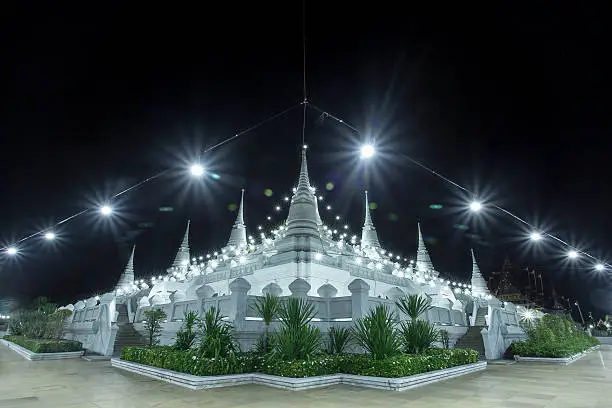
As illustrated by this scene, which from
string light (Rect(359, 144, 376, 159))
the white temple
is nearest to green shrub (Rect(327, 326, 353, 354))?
the white temple

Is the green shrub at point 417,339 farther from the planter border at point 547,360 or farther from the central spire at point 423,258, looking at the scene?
the central spire at point 423,258

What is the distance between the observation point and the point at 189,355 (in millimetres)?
11484

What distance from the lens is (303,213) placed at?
27.8 metres

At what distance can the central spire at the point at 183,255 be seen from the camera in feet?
160

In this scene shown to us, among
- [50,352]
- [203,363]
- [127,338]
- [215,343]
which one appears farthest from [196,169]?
[50,352]

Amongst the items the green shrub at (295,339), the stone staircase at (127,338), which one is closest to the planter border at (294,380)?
the green shrub at (295,339)

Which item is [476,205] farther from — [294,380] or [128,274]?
[128,274]

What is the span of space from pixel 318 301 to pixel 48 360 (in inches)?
586

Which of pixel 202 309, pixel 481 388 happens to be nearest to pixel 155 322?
pixel 202 309

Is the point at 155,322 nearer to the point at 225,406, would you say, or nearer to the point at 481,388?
the point at 225,406

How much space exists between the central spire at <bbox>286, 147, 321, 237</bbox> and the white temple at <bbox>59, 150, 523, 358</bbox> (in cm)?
7

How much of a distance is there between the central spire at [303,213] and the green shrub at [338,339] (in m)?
12.4

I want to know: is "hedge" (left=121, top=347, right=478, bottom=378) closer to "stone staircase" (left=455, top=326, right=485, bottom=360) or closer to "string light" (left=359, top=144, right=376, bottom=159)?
"string light" (left=359, top=144, right=376, bottom=159)

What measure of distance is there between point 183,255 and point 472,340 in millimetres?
38499
